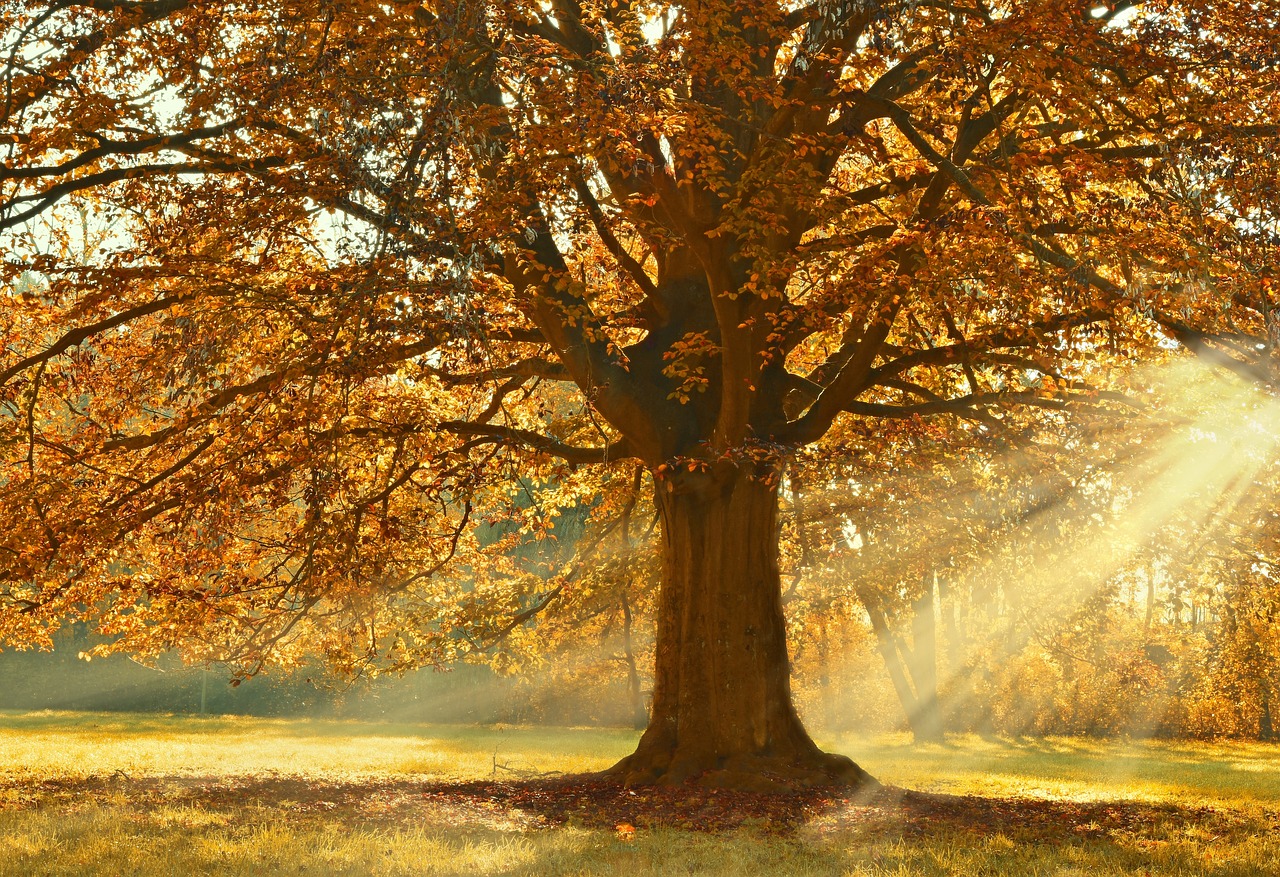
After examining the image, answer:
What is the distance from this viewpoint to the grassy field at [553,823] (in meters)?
7.55

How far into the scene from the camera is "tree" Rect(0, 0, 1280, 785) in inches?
325

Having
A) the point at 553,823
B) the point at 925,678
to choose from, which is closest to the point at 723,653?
the point at 553,823

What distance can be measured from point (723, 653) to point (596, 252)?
17.1 ft

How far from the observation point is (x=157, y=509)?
38.9ft

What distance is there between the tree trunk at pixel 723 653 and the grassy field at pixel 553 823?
2.50 feet

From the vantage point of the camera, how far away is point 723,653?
12.4 m

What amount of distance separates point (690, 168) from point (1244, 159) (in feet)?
16.2

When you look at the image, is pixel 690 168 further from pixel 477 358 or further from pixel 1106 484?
pixel 1106 484

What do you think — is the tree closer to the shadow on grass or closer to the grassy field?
the shadow on grass

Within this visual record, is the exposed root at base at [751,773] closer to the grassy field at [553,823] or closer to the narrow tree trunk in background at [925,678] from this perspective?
the grassy field at [553,823]

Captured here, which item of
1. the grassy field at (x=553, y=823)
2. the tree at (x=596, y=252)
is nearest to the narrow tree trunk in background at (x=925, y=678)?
the grassy field at (x=553, y=823)

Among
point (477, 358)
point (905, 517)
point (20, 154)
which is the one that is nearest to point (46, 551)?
point (20, 154)

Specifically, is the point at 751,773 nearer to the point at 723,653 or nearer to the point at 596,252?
the point at 723,653

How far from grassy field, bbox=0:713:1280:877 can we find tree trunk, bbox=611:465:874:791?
761 millimetres
